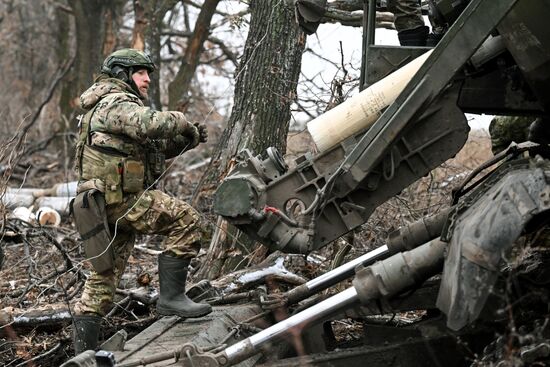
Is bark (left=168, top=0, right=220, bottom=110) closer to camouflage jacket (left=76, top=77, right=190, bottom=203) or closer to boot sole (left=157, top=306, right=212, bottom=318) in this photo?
camouflage jacket (left=76, top=77, right=190, bottom=203)

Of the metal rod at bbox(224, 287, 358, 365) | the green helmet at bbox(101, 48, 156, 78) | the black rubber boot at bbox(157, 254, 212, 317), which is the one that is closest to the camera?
the metal rod at bbox(224, 287, 358, 365)

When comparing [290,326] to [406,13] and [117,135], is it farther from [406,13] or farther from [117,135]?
[406,13]

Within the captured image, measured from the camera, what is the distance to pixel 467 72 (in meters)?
5.76

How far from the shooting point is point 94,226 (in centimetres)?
661

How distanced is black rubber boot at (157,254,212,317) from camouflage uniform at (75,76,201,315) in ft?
0.26

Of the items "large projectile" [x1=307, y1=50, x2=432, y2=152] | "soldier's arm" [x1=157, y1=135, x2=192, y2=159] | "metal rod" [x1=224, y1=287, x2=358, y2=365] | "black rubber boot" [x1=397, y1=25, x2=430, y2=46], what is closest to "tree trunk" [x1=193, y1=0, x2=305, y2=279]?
"soldier's arm" [x1=157, y1=135, x2=192, y2=159]

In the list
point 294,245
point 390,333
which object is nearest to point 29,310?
point 294,245

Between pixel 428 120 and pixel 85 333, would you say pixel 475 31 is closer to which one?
pixel 428 120

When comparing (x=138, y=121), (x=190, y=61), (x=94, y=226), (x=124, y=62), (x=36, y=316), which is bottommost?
(x=36, y=316)

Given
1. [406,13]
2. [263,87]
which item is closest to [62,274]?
[263,87]

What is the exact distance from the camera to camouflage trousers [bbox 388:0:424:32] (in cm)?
676

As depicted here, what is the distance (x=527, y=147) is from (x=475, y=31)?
5.38 ft

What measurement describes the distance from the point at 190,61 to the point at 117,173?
9.43m

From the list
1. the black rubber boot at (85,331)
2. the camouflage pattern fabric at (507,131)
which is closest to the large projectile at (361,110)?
the black rubber boot at (85,331)
